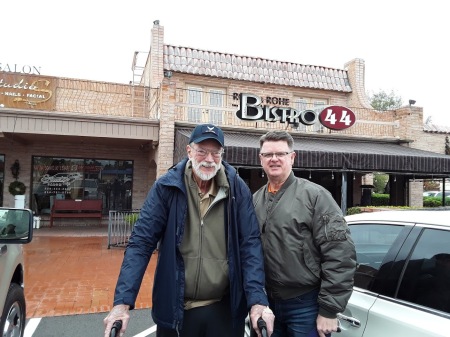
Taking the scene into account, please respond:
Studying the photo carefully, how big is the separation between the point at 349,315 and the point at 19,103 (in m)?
12.8

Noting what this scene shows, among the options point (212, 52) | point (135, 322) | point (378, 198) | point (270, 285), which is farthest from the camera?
point (378, 198)

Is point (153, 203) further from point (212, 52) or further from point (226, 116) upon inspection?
point (212, 52)

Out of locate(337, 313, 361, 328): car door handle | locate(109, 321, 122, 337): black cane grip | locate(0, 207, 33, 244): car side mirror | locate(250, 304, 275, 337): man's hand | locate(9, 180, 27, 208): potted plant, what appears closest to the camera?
locate(109, 321, 122, 337): black cane grip

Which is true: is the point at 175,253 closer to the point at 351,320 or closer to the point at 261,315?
the point at 261,315

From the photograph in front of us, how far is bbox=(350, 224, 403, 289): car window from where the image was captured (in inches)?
94.2

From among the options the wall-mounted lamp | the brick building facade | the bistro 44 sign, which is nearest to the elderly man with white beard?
the brick building facade

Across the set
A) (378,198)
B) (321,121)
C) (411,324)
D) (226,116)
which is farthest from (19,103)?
(378,198)

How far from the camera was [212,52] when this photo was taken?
50.2 ft

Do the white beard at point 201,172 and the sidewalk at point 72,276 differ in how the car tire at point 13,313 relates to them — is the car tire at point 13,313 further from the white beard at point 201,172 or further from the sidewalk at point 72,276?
the white beard at point 201,172

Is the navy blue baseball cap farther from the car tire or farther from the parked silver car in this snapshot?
the car tire

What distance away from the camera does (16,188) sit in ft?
41.8

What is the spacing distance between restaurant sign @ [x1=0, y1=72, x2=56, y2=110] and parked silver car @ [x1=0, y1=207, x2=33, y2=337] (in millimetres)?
10382

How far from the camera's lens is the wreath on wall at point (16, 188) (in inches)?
501

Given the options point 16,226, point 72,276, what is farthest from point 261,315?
point 72,276
